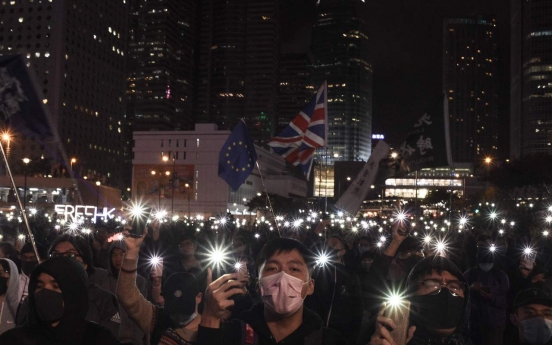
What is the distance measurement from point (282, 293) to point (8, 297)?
105 inches

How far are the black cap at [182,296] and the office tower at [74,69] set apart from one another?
5089 inches

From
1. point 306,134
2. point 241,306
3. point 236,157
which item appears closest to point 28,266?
point 241,306

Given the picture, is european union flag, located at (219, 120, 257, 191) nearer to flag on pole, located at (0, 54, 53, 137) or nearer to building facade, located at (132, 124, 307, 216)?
flag on pole, located at (0, 54, 53, 137)

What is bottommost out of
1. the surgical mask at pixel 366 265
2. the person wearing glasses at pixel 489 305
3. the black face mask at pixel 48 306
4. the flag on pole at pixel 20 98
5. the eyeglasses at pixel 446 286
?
the person wearing glasses at pixel 489 305

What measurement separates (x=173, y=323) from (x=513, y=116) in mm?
162046

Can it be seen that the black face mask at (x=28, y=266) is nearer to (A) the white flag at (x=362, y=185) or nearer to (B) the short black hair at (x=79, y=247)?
(B) the short black hair at (x=79, y=247)

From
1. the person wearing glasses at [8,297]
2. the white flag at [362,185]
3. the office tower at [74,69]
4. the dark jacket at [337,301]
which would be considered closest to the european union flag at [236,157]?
the white flag at [362,185]

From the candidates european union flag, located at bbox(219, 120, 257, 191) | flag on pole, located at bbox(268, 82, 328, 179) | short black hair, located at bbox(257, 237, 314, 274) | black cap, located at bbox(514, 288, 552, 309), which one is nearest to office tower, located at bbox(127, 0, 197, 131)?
flag on pole, located at bbox(268, 82, 328, 179)

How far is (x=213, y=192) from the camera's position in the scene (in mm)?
97625

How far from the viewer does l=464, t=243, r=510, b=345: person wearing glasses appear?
7801mm

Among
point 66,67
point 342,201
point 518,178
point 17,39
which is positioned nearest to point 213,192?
point 518,178

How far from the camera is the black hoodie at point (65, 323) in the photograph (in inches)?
128

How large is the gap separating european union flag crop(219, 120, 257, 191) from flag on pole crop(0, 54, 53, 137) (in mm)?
7433

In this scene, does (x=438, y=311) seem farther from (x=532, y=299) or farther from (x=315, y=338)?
(x=532, y=299)
